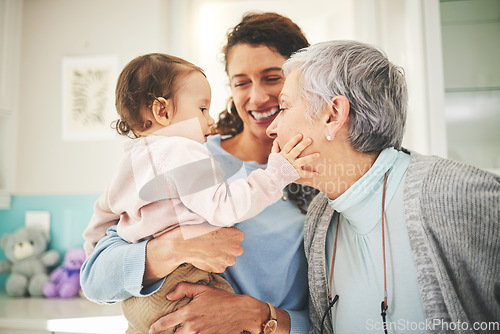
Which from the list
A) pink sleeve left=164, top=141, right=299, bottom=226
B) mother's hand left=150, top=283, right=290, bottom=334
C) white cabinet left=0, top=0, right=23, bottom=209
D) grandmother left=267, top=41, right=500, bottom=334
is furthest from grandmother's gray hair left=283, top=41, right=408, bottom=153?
white cabinet left=0, top=0, right=23, bottom=209

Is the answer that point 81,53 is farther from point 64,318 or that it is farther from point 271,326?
point 271,326

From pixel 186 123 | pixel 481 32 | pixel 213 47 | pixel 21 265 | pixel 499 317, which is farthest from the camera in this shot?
pixel 213 47

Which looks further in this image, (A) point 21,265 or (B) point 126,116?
(A) point 21,265

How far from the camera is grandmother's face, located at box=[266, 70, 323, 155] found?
1038mm

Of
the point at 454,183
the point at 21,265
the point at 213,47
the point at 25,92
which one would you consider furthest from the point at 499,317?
the point at 25,92

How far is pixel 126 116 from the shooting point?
3.27 feet

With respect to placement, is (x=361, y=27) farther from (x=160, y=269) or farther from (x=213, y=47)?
(x=160, y=269)

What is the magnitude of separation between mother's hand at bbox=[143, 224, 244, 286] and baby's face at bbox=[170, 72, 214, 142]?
25 cm

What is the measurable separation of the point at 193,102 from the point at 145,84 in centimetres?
13

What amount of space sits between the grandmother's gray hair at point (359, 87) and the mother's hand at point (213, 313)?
20.8 inches

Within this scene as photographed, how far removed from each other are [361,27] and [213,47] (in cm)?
92

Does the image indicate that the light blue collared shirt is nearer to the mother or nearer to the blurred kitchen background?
the mother

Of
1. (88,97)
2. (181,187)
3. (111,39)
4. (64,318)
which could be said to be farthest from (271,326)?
(111,39)

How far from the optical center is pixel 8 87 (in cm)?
241
